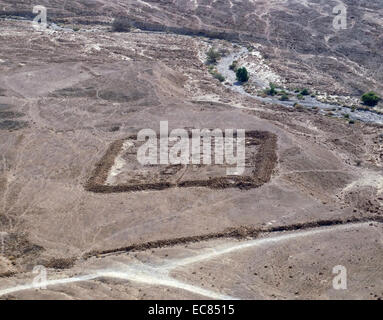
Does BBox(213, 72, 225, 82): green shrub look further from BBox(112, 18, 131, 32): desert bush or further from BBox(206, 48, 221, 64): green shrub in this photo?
BBox(112, 18, 131, 32): desert bush

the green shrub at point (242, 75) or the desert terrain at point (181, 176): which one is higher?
the green shrub at point (242, 75)

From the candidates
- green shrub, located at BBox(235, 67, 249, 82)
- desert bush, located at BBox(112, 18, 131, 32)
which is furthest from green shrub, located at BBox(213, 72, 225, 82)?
desert bush, located at BBox(112, 18, 131, 32)

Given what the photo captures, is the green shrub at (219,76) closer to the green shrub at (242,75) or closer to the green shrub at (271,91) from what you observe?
the green shrub at (242,75)

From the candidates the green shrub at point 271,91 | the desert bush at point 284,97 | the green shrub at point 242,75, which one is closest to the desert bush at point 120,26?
the green shrub at point 242,75

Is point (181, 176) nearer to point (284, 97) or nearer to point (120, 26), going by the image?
point (284, 97)

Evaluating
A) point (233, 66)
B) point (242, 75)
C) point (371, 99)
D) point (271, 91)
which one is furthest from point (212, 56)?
point (371, 99)

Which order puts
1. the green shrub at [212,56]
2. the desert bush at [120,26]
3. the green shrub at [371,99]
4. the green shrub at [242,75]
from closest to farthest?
the green shrub at [371,99] → the green shrub at [242,75] → the green shrub at [212,56] → the desert bush at [120,26]

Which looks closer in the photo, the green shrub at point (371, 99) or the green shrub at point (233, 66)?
the green shrub at point (371, 99)
